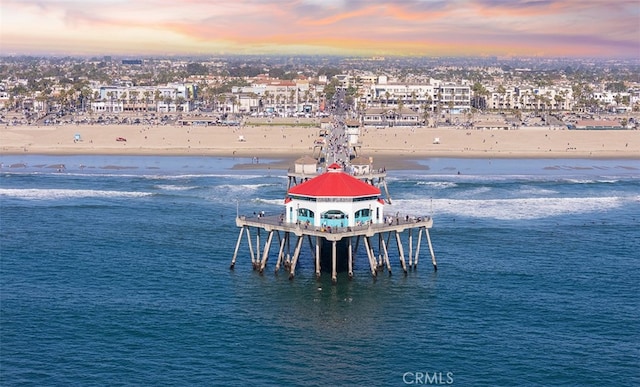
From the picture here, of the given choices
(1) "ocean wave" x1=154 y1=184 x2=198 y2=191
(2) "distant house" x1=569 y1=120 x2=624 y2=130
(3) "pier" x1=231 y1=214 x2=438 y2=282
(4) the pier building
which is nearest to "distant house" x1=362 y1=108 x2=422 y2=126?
(2) "distant house" x1=569 y1=120 x2=624 y2=130

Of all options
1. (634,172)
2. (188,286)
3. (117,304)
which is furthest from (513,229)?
(634,172)

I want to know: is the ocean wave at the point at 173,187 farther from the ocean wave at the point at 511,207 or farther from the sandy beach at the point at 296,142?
the sandy beach at the point at 296,142

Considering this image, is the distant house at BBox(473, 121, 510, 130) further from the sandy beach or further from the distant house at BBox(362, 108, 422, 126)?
the distant house at BBox(362, 108, 422, 126)

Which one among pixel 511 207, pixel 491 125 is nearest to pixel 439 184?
pixel 511 207

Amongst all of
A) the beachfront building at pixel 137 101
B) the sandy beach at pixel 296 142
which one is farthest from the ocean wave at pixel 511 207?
the beachfront building at pixel 137 101

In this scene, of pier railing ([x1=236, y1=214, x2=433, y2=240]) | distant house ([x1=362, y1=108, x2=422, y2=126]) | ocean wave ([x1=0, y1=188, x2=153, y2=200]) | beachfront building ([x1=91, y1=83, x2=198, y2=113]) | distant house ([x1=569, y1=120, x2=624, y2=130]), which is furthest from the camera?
beachfront building ([x1=91, y1=83, x2=198, y2=113])
